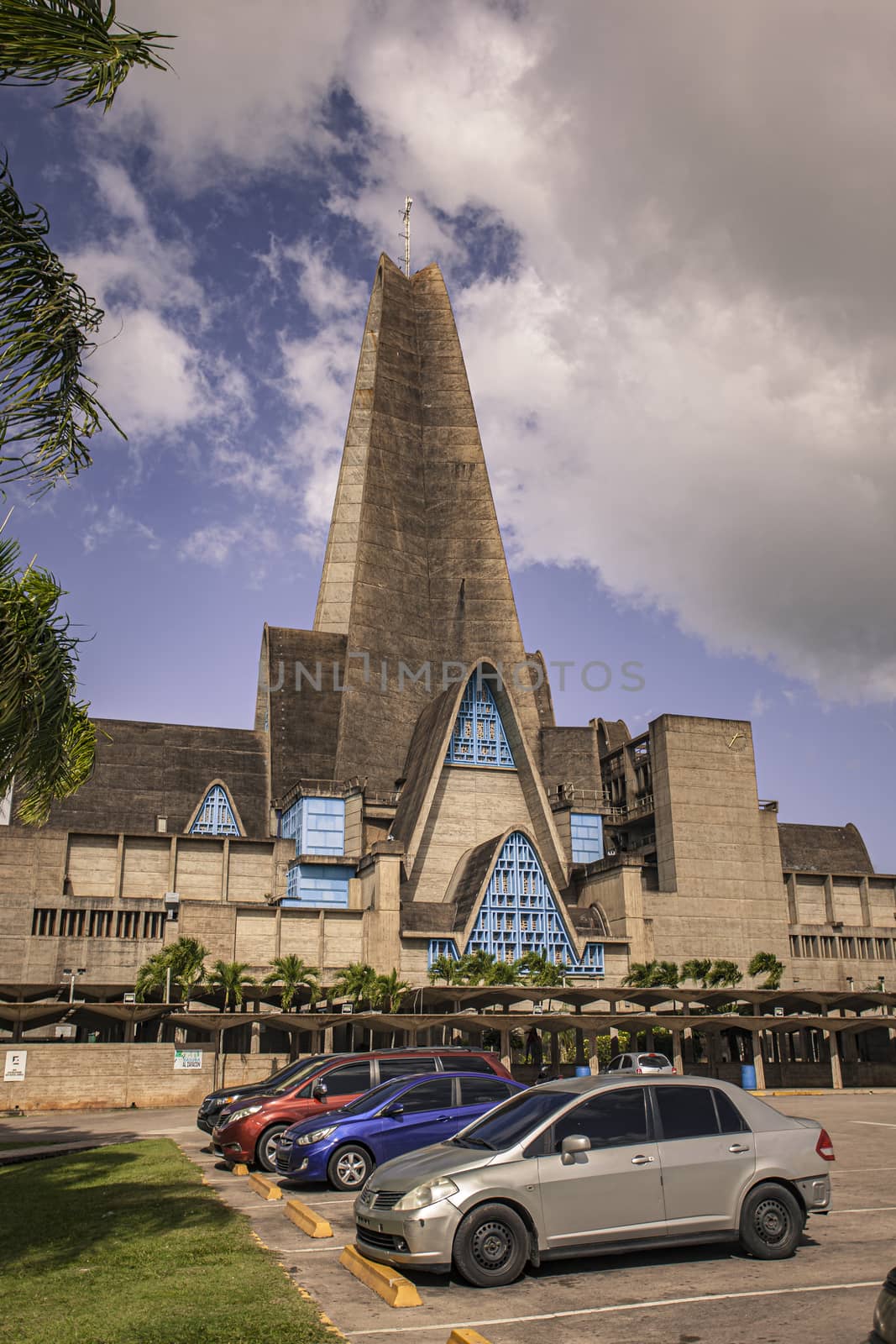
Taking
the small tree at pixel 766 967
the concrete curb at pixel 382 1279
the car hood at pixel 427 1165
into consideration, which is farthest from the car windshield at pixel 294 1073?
the small tree at pixel 766 967

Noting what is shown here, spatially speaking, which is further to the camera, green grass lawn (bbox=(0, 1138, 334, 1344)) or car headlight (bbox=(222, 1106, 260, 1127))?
car headlight (bbox=(222, 1106, 260, 1127))

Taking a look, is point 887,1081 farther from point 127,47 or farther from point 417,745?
point 127,47

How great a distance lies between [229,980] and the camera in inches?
1759

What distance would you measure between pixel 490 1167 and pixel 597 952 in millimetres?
50225

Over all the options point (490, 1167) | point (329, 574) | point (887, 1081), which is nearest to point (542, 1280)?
point (490, 1167)

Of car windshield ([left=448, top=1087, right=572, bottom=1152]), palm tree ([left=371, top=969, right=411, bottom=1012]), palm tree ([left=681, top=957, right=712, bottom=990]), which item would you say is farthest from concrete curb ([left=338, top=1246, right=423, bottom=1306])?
palm tree ([left=681, top=957, right=712, bottom=990])

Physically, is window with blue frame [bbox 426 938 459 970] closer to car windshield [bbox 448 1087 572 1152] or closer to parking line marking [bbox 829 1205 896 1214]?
parking line marking [bbox 829 1205 896 1214]

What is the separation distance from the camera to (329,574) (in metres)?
76.1

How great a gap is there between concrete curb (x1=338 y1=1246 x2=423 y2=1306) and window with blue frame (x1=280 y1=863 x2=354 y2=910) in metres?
48.6

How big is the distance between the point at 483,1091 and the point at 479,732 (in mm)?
50545

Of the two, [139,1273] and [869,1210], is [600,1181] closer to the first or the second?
[139,1273]

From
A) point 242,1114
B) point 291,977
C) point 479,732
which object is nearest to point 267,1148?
point 242,1114

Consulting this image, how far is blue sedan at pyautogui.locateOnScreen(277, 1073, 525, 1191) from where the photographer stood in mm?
14508

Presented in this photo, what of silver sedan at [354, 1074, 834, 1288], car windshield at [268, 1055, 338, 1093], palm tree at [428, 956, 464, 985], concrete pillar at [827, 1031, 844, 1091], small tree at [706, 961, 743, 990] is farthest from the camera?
small tree at [706, 961, 743, 990]
